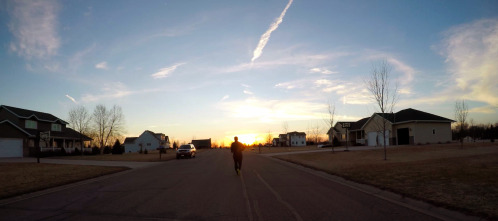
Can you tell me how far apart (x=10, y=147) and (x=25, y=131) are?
7.56ft

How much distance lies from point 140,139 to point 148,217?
9747cm

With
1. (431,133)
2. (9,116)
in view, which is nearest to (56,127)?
(9,116)

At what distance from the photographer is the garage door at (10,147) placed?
3832 cm

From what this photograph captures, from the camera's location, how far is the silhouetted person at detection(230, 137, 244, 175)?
1670 cm

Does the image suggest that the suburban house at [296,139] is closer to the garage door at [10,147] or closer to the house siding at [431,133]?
the house siding at [431,133]

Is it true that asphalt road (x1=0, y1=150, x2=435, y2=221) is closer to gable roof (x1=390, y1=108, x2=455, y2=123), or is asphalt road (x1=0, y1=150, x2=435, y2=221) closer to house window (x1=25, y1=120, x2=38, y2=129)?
gable roof (x1=390, y1=108, x2=455, y2=123)

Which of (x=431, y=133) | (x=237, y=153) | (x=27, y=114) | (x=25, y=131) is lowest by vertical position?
(x=237, y=153)

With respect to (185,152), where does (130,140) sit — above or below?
above

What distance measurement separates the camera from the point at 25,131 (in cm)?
4016

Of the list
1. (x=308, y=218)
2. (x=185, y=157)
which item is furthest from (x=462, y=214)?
(x=185, y=157)

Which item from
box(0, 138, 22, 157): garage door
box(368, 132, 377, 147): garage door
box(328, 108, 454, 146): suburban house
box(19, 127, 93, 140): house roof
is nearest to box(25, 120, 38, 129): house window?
box(19, 127, 93, 140): house roof

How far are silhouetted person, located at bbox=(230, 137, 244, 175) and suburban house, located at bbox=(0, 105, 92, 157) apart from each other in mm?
25054

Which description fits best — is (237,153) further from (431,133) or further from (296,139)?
(296,139)

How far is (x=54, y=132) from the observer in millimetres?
49219
